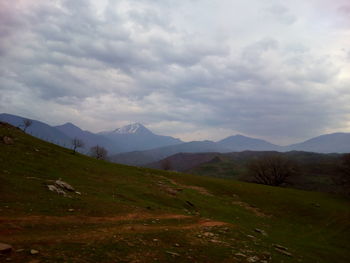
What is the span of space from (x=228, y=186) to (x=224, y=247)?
1578 inches

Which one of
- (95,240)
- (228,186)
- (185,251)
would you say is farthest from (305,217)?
(95,240)

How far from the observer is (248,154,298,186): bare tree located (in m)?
85.5

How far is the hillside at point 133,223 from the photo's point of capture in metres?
12.8

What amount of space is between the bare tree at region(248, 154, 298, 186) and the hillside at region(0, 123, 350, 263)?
39.6 m

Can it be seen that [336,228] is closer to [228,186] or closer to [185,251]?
[228,186]

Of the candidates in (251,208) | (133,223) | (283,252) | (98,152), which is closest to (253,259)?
(283,252)

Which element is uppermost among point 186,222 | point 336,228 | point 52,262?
point 52,262

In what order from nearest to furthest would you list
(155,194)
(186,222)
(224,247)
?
(224,247) < (186,222) < (155,194)

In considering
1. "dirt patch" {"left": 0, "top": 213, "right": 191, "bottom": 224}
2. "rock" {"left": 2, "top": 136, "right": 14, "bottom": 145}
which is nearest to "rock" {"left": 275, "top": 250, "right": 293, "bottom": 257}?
"dirt patch" {"left": 0, "top": 213, "right": 191, "bottom": 224}

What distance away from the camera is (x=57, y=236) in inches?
537

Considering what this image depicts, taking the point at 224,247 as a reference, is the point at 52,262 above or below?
above

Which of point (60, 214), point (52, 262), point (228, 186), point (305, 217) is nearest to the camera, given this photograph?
point (52, 262)

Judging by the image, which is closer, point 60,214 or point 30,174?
point 60,214

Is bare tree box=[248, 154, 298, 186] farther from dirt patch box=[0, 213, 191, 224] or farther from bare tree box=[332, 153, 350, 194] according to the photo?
dirt patch box=[0, 213, 191, 224]
